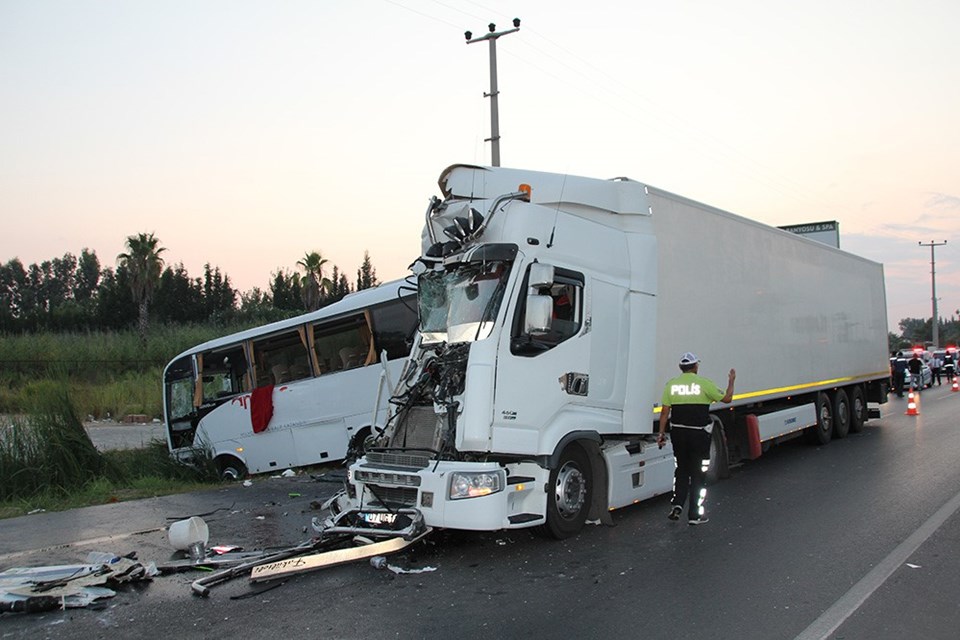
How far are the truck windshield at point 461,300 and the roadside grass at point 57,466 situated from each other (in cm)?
588

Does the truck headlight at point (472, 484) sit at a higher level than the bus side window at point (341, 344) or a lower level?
lower

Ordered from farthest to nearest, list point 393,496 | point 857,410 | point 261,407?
point 857,410 → point 261,407 → point 393,496

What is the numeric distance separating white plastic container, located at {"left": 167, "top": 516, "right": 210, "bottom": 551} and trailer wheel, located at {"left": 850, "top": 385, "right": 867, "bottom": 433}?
1341cm

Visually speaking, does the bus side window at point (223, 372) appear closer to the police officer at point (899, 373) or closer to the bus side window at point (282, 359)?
the bus side window at point (282, 359)

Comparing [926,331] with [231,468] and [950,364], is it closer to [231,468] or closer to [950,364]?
[950,364]

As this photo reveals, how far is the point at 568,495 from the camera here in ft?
24.0

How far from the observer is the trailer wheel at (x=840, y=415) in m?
14.9

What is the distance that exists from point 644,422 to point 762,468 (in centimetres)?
437

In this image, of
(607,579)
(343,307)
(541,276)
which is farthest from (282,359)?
(607,579)

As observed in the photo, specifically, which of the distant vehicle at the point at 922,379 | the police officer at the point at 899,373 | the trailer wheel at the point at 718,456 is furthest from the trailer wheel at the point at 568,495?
the distant vehicle at the point at 922,379

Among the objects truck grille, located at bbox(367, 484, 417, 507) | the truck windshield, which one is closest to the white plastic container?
truck grille, located at bbox(367, 484, 417, 507)

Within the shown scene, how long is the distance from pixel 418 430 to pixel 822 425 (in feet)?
32.5

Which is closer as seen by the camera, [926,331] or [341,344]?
[341,344]

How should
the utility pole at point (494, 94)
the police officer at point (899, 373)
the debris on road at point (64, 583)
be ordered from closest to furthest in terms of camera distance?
the debris on road at point (64, 583) < the utility pole at point (494, 94) < the police officer at point (899, 373)
